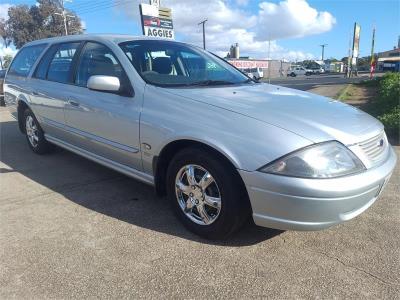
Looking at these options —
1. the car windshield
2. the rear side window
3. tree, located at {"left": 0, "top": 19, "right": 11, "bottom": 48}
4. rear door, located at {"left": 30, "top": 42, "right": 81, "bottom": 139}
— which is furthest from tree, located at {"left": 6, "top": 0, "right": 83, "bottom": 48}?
the car windshield

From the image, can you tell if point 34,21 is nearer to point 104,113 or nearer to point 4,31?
point 4,31

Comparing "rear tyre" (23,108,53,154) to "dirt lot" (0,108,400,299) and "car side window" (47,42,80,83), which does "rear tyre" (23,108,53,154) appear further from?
"dirt lot" (0,108,400,299)

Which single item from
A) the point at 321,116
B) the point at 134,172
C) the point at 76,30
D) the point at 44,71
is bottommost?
the point at 134,172

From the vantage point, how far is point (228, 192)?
2.69m

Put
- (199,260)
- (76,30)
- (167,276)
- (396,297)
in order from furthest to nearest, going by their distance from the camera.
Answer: (76,30) < (199,260) < (167,276) < (396,297)

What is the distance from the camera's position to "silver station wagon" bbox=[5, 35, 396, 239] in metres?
2.47

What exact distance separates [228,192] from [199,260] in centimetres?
54

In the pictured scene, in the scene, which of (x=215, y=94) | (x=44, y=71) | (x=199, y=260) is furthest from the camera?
(x=44, y=71)

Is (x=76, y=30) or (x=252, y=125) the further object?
(x=76, y=30)

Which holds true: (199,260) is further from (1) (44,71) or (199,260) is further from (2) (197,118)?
(1) (44,71)

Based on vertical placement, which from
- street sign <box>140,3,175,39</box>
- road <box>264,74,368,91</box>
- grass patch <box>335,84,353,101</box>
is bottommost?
road <box>264,74,368,91</box>

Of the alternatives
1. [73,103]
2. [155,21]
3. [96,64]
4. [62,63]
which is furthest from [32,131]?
[155,21]

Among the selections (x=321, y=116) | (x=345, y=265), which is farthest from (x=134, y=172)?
(x=345, y=265)

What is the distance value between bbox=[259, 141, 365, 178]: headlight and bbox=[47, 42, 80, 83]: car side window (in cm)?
296
